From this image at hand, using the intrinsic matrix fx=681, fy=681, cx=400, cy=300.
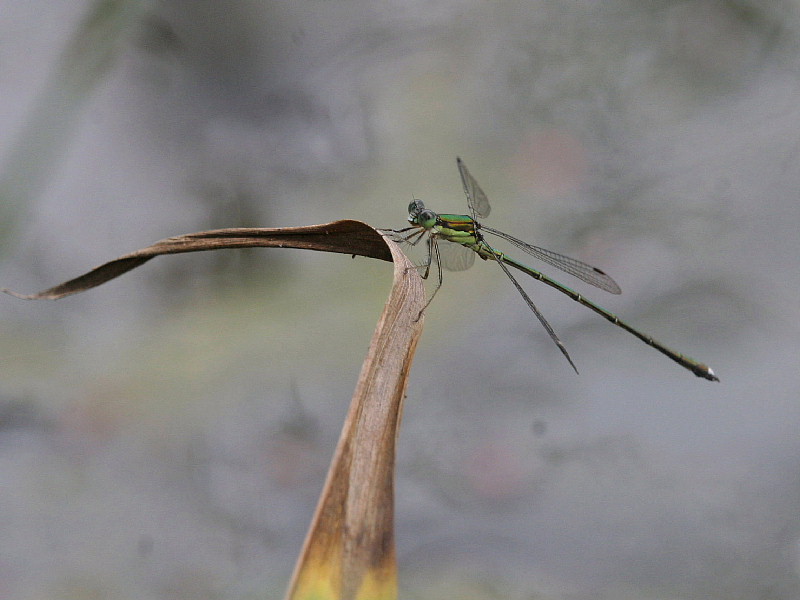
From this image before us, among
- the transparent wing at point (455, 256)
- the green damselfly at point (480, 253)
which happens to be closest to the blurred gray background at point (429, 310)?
the green damselfly at point (480, 253)

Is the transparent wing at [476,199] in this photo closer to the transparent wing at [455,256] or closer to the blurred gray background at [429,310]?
the transparent wing at [455,256]

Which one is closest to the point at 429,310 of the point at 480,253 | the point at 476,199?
the point at 480,253

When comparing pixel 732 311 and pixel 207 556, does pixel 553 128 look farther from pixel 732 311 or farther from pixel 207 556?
pixel 207 556

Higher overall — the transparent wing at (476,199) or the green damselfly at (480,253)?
the transparent wing at (476,199)

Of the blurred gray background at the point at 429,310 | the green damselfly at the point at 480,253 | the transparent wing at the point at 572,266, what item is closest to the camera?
the blurred gray background at the point at 429,310

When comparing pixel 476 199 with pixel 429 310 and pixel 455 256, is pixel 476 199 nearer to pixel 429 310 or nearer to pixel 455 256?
pixel 455 256

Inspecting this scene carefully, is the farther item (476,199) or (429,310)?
(429,310)

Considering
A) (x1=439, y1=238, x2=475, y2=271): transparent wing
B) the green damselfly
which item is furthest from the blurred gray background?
(x1=439, y1=238, x2=475, y2=271): transparent wing
